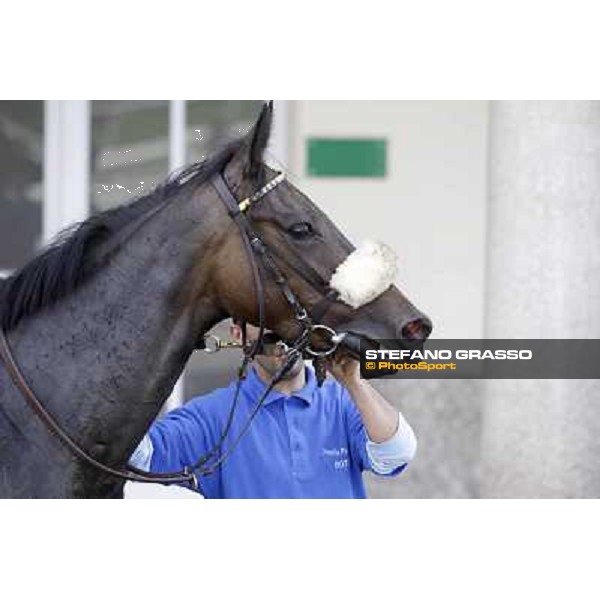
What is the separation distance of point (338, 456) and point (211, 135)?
2639mm

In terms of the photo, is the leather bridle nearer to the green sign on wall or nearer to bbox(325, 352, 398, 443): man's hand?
bbox(325, 352, 398, 443): man's hand

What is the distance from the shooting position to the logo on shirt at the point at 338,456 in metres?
3.05

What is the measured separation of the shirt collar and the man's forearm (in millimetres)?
225

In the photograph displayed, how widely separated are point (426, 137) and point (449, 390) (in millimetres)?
1106

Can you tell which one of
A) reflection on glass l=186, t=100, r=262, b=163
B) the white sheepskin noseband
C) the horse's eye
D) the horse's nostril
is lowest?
the horse's nostril

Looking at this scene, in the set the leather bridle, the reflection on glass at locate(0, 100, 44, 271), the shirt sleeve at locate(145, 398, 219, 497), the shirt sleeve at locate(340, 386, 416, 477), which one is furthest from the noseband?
the reflection on glass at locate(0, 100, 44, 271)

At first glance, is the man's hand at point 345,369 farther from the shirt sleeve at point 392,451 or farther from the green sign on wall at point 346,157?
the green sign on wall at point 346,157

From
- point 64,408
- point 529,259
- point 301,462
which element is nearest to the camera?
point 64,408

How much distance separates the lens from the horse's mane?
9.02 feet

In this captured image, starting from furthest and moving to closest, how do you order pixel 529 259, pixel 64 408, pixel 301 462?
pixel 529 259 < pixel 301 462 < pixel 64 408

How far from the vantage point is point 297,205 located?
9.13ft

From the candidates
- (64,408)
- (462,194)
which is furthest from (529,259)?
(64,408)

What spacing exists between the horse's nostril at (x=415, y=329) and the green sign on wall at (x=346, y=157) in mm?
2600

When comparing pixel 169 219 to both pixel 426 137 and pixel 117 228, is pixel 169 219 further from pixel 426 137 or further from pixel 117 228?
pixel 426 137
